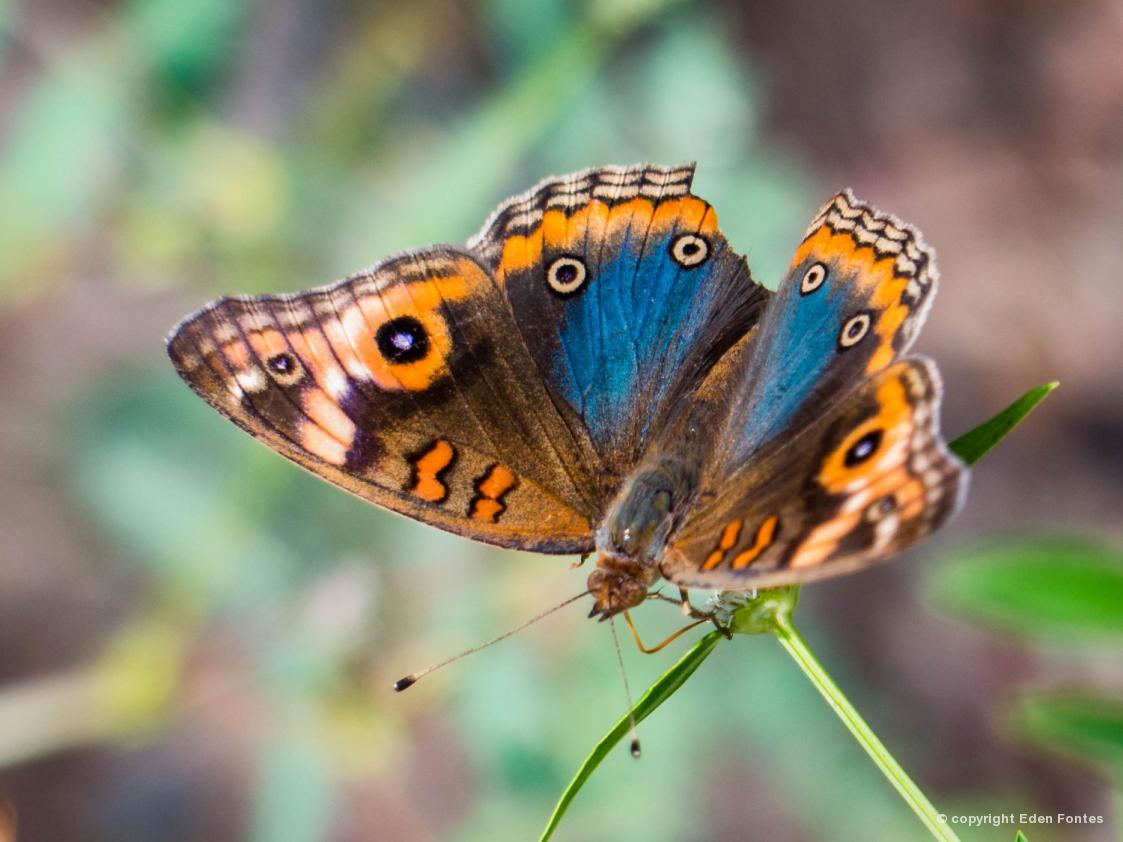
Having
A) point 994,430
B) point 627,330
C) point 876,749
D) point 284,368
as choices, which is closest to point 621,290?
point 627,330

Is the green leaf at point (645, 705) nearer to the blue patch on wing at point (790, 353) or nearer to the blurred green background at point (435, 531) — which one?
the blue patch on wing at point (790, 353)

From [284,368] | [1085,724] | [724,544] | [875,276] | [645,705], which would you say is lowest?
[1085,724]

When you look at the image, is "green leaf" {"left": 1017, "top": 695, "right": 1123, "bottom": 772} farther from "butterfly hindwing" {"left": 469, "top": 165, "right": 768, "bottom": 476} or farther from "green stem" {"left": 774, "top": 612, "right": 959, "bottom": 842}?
"butterfly hindwing" {"left": 469, "top": 165, "right": 768, "bottom": 476}

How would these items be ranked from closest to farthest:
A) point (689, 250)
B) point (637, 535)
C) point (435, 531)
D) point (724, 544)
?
1. point (724, 544)
2. point (637, 535)
3. point (689, 250)
4. point (435, 531)

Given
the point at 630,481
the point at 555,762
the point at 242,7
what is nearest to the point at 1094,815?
the point at 555,762

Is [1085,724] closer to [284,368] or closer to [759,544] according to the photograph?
[759,544]

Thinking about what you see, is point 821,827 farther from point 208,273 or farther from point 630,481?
point 208,273

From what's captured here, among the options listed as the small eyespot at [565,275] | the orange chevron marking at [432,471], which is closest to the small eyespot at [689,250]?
the small eyespot at [565,275]
